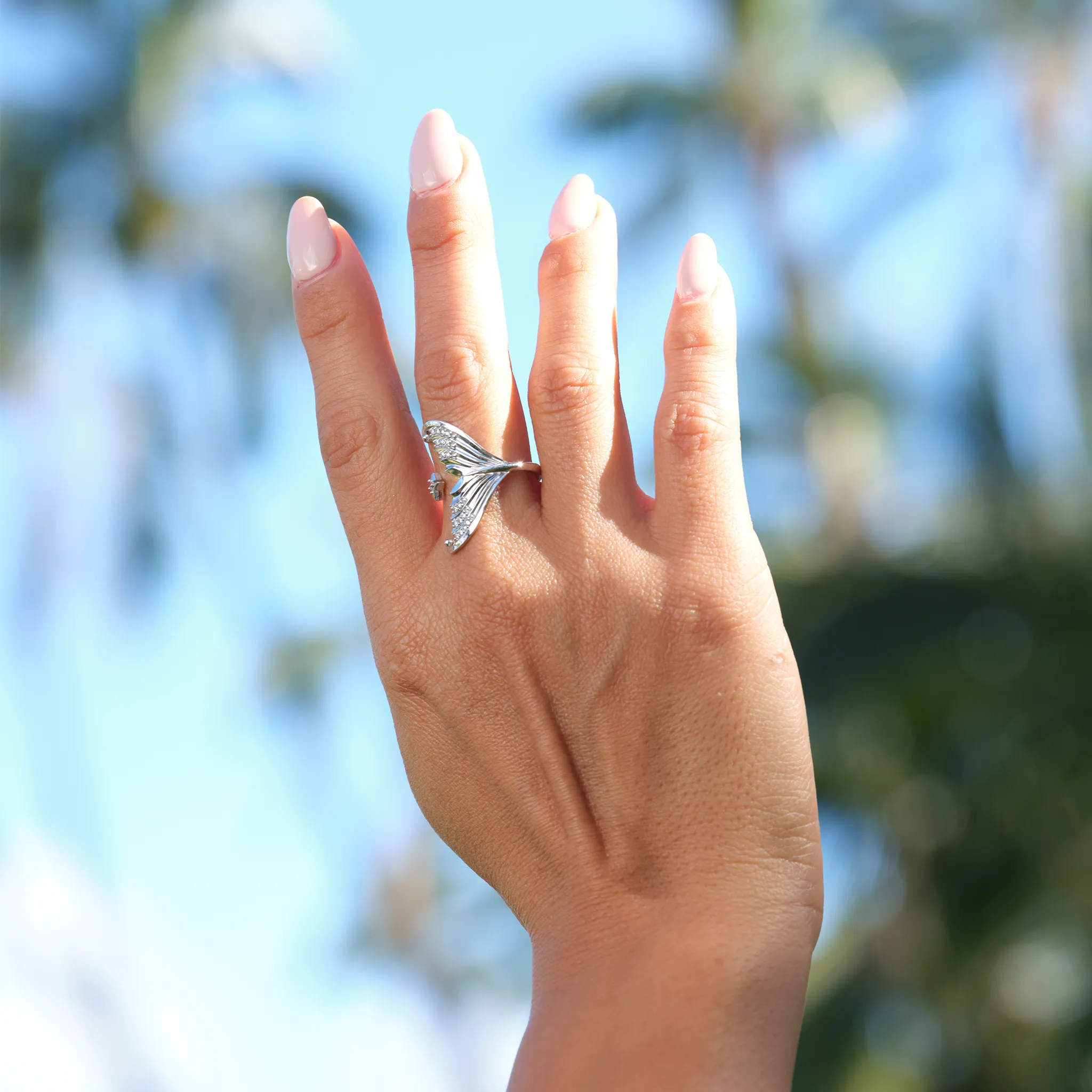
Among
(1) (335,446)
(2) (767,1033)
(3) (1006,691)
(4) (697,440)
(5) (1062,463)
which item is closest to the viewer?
(2) (767,1033)

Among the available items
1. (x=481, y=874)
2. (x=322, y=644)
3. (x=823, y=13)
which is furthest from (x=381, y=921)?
(x=481, y=874)

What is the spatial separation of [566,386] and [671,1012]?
2.24 ft

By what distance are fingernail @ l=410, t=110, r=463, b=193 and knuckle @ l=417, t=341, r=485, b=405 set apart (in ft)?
0.70

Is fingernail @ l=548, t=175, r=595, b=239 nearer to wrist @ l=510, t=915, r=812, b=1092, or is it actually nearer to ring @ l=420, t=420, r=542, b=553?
ring @ l=420, t=420, r=542, b=553

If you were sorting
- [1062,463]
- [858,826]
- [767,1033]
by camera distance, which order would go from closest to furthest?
[767,1033] → [1062,463] → [858,826]

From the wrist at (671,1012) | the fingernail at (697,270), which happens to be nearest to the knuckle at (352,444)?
the fingernail at (697,270)

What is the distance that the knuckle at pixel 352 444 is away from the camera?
1.63 m

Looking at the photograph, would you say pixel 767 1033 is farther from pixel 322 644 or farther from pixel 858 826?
pixel 322 644

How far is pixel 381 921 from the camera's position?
1014 inches

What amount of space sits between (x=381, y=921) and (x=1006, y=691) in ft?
60.9

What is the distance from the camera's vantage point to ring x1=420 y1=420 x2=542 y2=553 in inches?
60.2

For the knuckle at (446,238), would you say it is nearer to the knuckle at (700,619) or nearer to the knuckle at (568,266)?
the knuckle at (568,266)

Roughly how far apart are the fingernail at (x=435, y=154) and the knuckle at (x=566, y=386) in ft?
0.93

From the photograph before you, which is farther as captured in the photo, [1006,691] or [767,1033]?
[1006,691]
